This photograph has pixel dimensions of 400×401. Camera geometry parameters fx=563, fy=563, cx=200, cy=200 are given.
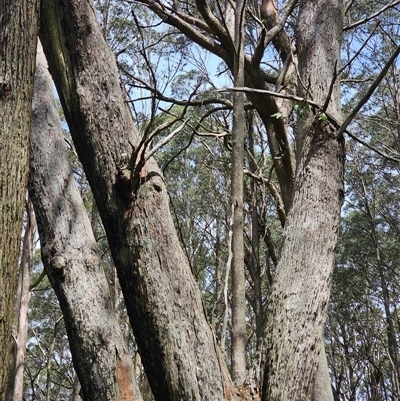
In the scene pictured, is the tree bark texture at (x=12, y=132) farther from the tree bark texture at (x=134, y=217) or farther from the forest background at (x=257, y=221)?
the forest background at (x=257, y=221)

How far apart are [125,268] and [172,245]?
15 cm

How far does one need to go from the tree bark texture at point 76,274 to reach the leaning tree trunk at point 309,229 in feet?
1.49

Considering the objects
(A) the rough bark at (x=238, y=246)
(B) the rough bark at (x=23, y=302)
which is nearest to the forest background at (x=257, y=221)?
(B) the rough bark at (x=23, y=302)

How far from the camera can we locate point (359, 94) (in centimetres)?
1345

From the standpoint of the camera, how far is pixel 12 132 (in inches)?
49.0

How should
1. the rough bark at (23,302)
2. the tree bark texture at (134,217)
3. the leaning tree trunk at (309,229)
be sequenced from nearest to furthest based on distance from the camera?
the tree bark texture at (134,217) < the leaning tree trunk at (309,229) < the rough bark at (23,302)

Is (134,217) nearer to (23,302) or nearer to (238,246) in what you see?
(238,246)

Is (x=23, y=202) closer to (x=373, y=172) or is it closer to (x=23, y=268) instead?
(x=23, y=268)

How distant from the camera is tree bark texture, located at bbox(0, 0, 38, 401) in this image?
1.14 metres

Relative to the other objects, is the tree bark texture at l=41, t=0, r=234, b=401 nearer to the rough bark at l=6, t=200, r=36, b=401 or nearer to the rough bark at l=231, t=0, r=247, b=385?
the rough bark at l=231, t=0, r=247, b=385

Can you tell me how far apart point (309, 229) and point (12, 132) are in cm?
100

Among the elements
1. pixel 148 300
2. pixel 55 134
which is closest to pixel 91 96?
pixel 55 134

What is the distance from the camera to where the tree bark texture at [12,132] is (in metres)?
1.14

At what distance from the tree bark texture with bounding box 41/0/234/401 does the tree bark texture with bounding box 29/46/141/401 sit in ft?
0.22
